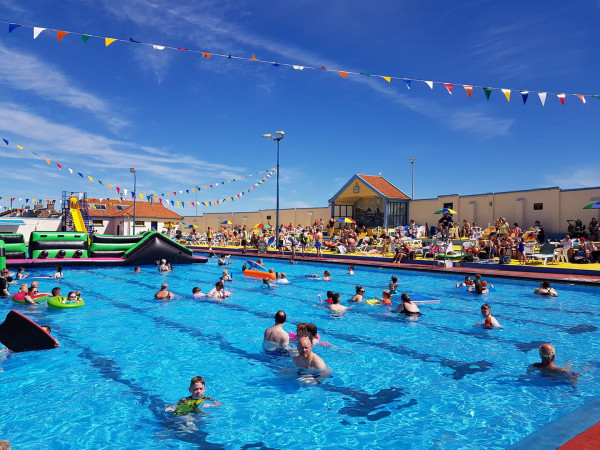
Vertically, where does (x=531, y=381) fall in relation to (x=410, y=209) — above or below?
below

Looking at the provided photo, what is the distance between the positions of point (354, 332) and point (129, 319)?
5.01 metres

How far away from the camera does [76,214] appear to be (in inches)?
1140

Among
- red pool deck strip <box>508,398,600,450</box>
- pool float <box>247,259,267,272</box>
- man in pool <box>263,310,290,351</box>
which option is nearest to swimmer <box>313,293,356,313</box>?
man in pool <box>263,310,290,351</box>

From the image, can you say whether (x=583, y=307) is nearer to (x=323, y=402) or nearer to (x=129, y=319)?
(x=323, y=402)

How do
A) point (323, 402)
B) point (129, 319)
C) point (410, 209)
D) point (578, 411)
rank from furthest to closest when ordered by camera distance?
point (410, 209) < point (129, 319) < point (323, 402) < point (578, 411)

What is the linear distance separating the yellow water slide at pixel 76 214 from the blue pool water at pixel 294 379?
19.5 meters

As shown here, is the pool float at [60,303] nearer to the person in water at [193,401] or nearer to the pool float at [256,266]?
the person in water at [193,401]

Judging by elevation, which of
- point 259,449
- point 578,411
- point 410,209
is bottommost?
point 259,449

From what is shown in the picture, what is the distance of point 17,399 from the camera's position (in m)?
5.16

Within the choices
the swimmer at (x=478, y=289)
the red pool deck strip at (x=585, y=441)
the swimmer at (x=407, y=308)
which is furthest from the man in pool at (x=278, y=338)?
the swimmer at (x=478, y=289)

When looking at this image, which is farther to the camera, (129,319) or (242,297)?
(242,297)

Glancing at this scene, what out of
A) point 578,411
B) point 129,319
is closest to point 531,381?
point 578,411

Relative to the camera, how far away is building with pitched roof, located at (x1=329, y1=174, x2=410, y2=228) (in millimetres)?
29812

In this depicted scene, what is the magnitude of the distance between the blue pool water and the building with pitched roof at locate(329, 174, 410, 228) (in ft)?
61.7
